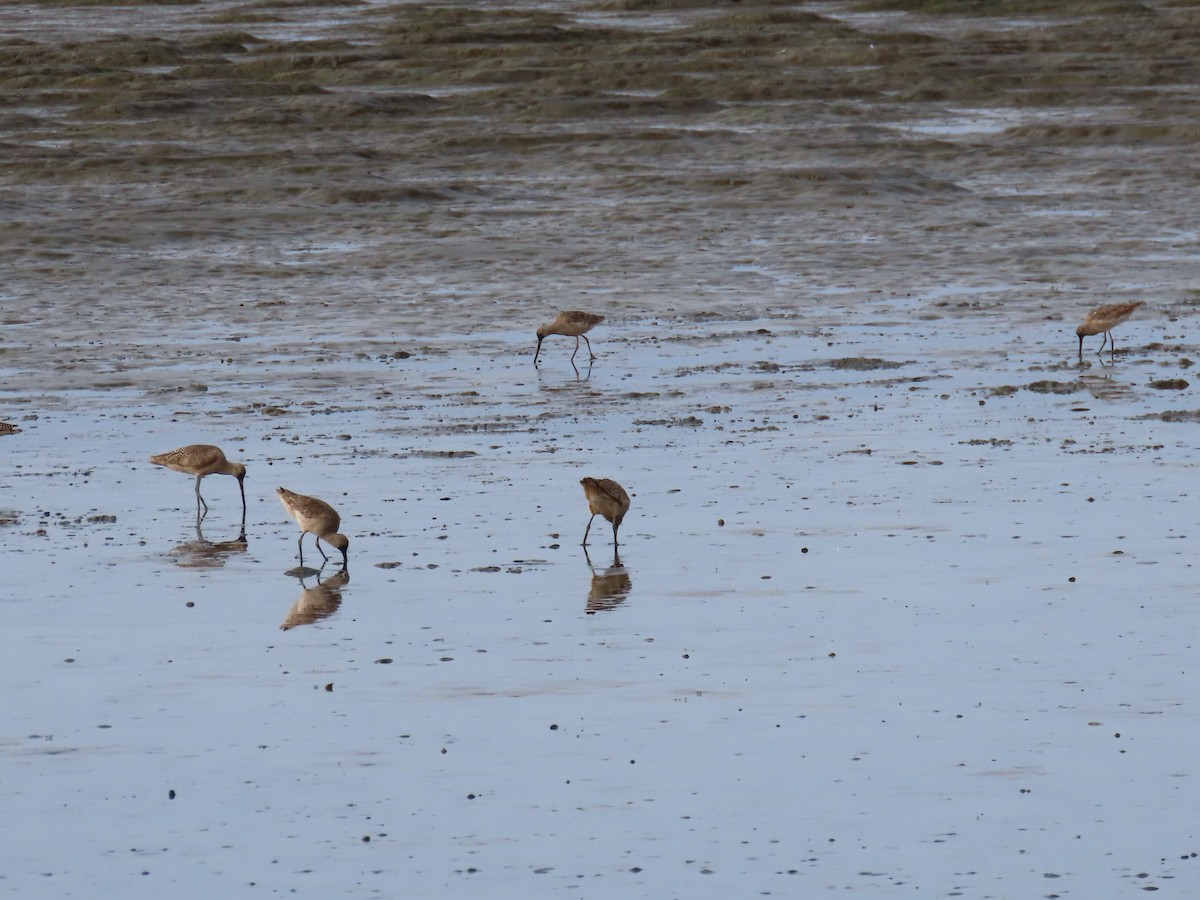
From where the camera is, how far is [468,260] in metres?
30.4

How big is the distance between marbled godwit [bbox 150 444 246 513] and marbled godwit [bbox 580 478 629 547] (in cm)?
277

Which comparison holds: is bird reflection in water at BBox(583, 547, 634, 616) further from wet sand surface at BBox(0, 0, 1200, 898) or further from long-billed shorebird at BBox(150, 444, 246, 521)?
long-billed shorebird at BBox(150, 444, 246, 521)

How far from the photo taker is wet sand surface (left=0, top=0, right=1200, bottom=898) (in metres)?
9.35

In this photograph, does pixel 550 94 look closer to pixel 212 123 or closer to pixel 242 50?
pixel 212 123

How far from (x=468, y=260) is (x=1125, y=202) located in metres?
12.0

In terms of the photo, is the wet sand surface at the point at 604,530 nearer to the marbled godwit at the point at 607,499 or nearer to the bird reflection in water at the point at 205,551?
the bird reflection in water at the point at 205,551

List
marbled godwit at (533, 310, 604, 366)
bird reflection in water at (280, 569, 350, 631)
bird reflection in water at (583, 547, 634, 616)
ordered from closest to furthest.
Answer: bird reflection in water at (280, 569, 350, 631) < bird reflection in water at (583, 547, 634, 616) < marbled godwit at (533, 310, 604, 366)

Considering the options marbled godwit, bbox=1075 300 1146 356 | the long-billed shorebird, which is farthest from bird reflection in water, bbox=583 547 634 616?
marbled godwit, bbox=1075 300 1146 356

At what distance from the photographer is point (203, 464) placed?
16000mm

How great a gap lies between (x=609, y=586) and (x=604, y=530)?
64.3 inches

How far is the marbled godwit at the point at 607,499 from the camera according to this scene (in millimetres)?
14258

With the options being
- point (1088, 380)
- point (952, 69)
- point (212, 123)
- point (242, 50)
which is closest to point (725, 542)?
point (1088, 380)

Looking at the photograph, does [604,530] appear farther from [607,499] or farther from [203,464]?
[203,464]

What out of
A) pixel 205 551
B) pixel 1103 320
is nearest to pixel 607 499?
pixel 205 551
